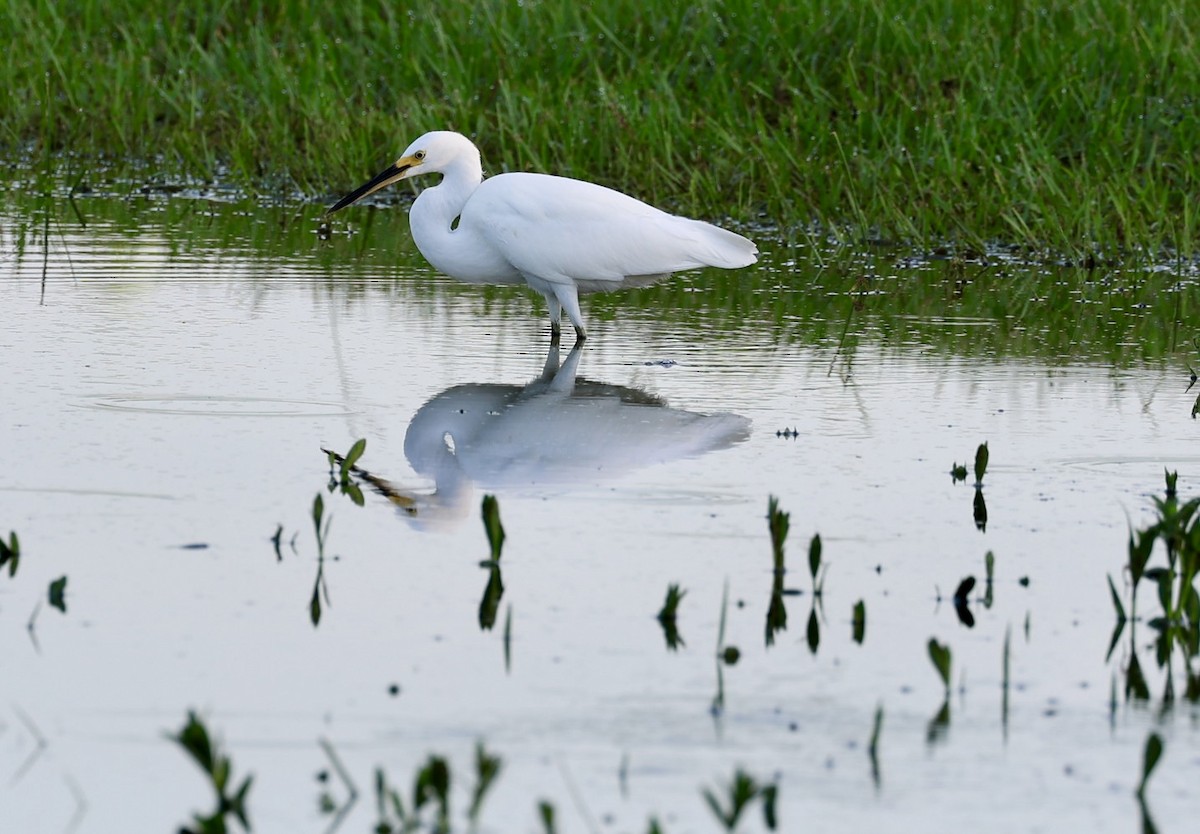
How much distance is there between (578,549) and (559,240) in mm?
2999

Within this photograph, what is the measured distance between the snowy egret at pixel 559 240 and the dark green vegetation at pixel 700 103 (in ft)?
7.06

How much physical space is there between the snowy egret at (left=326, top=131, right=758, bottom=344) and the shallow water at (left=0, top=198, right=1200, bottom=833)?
0.22 metres

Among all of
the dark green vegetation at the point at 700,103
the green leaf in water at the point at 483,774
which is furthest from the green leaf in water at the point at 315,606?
the dark green vegetation at the point at 700,103

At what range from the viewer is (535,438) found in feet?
19.2

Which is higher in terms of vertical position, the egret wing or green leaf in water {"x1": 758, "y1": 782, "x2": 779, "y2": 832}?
the egret wing

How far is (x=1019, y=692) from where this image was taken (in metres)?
3.81

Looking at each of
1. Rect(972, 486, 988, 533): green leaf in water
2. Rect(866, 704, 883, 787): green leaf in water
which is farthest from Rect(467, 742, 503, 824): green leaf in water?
Rect(972, 486, 988, 533): green leaf in water

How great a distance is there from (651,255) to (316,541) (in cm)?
334

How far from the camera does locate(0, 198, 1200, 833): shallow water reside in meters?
3.41

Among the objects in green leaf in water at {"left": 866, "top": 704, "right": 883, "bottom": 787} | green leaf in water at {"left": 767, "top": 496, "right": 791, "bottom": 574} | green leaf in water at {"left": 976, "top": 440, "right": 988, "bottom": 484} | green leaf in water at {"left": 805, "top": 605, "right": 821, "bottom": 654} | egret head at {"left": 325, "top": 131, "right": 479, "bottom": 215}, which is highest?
egret head at {"left": 325, "top": 131, "right": 479, "bottom": 215}

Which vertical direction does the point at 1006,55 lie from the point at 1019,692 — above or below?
above

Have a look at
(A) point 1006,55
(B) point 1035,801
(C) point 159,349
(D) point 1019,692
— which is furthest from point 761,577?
(A) point 1006,55

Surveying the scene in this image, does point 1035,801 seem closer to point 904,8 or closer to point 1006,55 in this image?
point 1006,55

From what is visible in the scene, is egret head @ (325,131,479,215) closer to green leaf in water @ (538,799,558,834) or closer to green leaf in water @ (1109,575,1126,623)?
green leaf in water @ (1109,575,1126,623)
